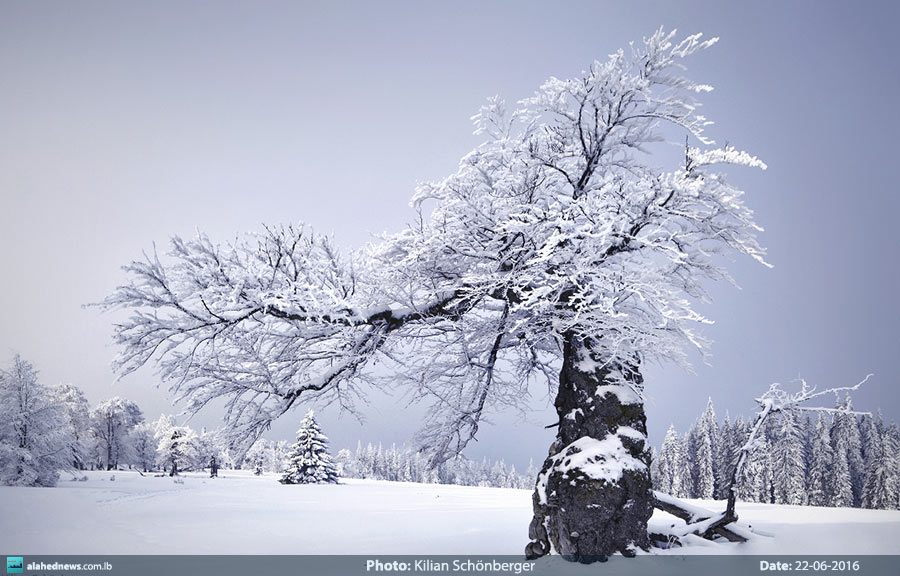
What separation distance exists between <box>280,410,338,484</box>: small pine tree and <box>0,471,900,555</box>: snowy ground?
68.7 ft

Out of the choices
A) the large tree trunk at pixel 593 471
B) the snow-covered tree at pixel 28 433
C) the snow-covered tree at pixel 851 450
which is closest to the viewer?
the large tree trunk at pixel 593 471

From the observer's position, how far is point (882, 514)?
9.69m

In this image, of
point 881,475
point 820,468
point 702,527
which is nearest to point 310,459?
point 702,527

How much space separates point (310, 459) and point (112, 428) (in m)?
27.4

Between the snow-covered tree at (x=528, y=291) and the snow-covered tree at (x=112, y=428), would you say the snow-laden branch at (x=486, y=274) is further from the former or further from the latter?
the snow-covered tree at (x=112, y=428)

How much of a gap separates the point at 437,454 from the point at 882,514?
30.1ft

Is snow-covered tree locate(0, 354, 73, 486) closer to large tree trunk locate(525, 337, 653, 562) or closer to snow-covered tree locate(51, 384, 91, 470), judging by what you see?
snow-covered tree locate(51, 384, 91, 470)

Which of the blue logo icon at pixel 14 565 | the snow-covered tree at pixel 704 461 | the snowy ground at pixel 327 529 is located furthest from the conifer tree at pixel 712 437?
the blue logo icon at pixel 14 565

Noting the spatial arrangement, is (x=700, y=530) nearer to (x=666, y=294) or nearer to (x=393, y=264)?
(x=666, y=294)

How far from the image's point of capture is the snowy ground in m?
7.04

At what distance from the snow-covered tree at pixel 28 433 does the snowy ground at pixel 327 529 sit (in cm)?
894

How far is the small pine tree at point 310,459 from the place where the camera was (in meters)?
35.5

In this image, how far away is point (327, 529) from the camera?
385 inches

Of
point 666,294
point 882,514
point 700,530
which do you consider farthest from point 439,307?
point 882,514
